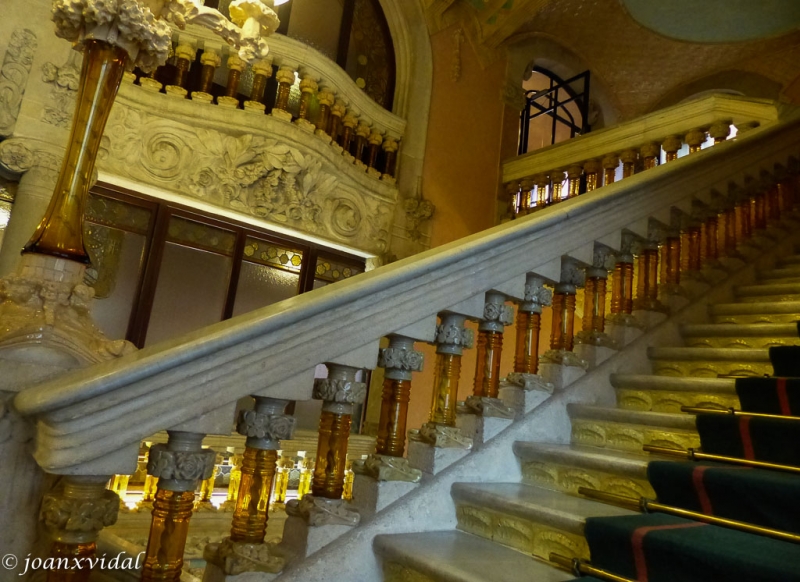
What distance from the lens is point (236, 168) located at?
12.9ft

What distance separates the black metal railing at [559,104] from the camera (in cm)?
673

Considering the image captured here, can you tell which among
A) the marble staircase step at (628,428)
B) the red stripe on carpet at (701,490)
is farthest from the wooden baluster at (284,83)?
the red stripe on carpet at (701,490)

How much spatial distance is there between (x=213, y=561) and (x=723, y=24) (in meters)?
6.75

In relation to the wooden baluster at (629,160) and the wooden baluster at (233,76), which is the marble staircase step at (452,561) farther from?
the wooden baluster at (629,160)

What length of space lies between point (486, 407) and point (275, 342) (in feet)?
2.79

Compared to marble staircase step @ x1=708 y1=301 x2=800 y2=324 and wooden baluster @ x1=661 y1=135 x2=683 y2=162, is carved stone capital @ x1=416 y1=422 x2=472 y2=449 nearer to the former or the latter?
marble staircase step @ x1=708 y1=301 x2=800 y2=324

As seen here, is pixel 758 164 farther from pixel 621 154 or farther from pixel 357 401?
pixel 357 401

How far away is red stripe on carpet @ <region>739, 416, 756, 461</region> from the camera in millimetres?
1506

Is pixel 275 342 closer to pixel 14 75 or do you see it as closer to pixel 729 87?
pixel 14 75

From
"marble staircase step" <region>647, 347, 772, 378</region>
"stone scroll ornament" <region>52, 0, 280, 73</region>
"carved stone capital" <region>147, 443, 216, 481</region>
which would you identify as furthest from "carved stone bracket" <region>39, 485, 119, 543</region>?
"marble staircase step" <region>647, 347, 772, 378</region>

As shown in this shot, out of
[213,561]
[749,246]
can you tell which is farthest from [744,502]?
[749,246]

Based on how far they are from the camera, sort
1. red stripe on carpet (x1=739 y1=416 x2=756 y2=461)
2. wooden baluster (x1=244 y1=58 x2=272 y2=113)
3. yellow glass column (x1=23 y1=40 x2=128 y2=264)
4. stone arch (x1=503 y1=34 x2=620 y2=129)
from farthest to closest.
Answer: stone arch (x1=503 y1=34 x2=620 y2=129), wooden baluster (x1=244 y1=58 x2=272 y2=113), yellow glass column (x1=23 y1=40 x2=128 y2=264), red stripe on carpet (x1=739 y1=416 x2=756 y2=461)

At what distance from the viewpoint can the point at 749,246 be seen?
10.3 feet

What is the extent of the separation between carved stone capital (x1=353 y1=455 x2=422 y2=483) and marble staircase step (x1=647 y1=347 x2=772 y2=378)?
4.29 ft
